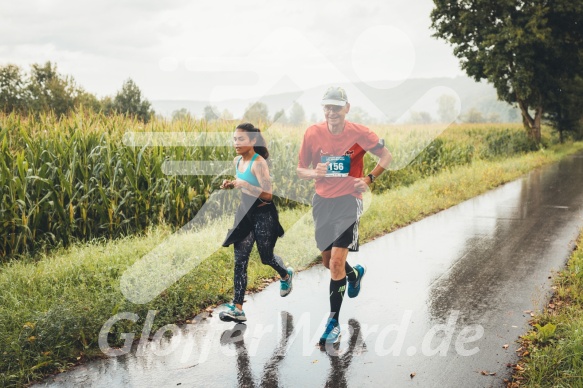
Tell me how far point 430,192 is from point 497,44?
19.8 m

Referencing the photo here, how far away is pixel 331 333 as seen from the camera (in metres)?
4.42

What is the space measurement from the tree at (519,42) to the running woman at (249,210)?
2625 cm

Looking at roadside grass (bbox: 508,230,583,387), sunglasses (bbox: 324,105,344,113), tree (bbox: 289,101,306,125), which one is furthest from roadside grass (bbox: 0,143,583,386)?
tree (bbox: 289,101,306,125)

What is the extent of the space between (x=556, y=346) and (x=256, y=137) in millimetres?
3031

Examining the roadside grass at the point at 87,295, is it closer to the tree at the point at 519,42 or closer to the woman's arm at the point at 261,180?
the woman's arm at the point at 261,180

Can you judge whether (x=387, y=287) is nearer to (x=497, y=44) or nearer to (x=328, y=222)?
(x=328, y=222)

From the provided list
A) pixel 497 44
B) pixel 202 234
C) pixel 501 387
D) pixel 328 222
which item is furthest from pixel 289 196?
pixel 497 44

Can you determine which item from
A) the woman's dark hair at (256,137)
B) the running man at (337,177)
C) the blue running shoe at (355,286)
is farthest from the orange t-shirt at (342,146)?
the blue running shoe at (355,286)

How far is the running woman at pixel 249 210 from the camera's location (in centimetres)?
475

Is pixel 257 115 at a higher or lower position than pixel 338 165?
higher

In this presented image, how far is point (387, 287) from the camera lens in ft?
19.5

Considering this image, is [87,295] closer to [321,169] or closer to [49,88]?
[321,169]

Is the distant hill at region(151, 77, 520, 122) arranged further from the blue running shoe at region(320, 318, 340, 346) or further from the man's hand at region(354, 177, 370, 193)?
the blue running shoe at region(320, 318, 340, 346)

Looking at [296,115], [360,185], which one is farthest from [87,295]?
[296,115]
